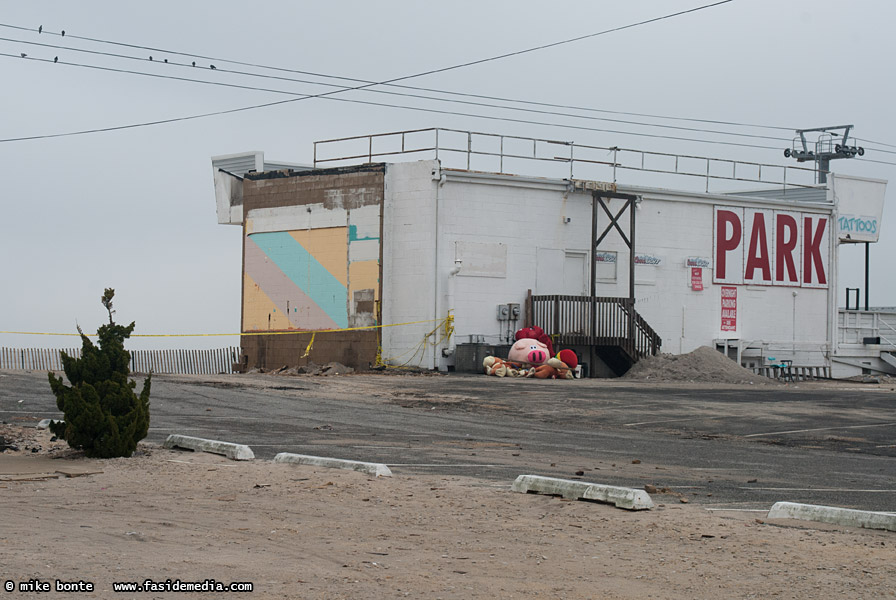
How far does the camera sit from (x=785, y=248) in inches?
1658

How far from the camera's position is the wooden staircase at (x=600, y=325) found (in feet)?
118

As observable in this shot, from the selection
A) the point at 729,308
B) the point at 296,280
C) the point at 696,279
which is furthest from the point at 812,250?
the point at 296,280

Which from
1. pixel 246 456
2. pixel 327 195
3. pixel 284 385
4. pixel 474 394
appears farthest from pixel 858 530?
pixel 327 195

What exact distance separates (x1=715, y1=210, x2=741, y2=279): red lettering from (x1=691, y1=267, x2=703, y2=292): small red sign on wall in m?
0.75

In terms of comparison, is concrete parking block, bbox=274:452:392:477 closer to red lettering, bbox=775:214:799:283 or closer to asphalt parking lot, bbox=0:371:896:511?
asphalt parking lot, bbox=0:371:896:511

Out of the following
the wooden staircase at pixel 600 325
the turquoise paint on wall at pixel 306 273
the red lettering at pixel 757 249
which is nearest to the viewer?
the wooden staircase at pixel 600 325

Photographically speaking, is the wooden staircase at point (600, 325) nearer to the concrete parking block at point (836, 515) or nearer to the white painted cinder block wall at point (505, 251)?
the white painted cinder block wall at point (505, 251)

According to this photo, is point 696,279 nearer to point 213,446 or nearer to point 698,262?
point 698,262

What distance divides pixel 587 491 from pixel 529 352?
76.7 ft

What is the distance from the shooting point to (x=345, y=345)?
1419 inches

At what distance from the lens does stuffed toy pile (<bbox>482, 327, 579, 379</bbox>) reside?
109ft

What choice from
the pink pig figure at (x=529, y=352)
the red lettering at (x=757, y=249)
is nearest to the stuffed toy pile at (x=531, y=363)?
the pink pig figure at (x=529, y=352)

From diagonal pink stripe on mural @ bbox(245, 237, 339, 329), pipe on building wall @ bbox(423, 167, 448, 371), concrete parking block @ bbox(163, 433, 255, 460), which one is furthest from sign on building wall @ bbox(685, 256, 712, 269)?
concrete parking block @ bbox(163, 433, 255, 460)

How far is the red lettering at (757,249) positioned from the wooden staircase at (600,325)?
6.02 meters
